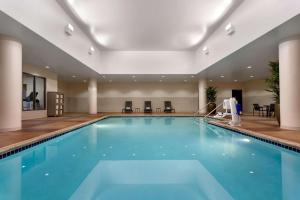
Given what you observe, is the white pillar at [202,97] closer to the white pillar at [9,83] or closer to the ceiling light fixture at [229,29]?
the ceiling light fixture at [229,29]

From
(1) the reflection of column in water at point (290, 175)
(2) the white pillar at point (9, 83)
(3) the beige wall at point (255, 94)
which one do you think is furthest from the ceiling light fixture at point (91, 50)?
(3) the beige wall at point (255, 94)

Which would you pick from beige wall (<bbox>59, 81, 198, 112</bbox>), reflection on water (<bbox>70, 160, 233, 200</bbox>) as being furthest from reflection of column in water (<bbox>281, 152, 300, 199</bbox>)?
beige wall (<bbox>59, 81, 198, 112</bbox>)

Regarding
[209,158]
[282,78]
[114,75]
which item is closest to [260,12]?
[282,78]

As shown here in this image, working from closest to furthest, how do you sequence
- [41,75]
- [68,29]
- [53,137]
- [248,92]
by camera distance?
[53,137]
[68,29]
[41,75]
[248,92]

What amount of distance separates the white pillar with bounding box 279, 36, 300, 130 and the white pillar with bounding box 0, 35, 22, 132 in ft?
24.3

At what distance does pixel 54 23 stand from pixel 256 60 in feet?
26.8

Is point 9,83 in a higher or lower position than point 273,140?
higher

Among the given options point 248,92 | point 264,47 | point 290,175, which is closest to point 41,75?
point 264,47

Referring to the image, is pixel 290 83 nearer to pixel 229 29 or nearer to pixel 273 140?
pixel 273 140

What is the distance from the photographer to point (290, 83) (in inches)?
231

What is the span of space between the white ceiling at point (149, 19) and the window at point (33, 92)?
152 inches

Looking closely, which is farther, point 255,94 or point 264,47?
point 255,94

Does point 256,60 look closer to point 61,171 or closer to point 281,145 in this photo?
point 281,145

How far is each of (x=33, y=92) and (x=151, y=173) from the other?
1016 cm
